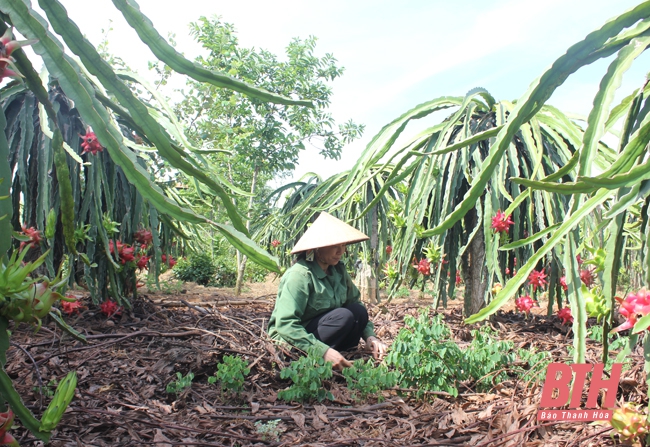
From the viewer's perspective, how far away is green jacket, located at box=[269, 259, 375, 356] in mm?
2570

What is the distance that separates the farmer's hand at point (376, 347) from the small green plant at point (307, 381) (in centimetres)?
60

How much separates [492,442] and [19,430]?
1.56 metres

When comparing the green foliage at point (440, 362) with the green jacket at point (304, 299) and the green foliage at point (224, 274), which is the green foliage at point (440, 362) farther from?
the green foliage at point (224, 274)

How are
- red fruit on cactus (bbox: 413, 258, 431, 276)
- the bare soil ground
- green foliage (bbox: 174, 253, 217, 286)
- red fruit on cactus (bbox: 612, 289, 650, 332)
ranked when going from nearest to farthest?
red fruit on cactus (bbox: 612, 289, 650, 332), the bare soil ground, red fruit on cactus (bbox: 413, 258, 431, 276), green foliage (bbox: 174, 253, 217, 286)

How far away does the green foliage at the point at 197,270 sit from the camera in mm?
9672

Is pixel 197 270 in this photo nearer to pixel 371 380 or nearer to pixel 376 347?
pixel 376 347

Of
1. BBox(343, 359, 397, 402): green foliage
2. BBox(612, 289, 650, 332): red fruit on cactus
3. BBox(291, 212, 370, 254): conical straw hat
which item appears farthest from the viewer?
BBox(291, 212, 370, 254): conical straw hat

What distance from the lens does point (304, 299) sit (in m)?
2.72

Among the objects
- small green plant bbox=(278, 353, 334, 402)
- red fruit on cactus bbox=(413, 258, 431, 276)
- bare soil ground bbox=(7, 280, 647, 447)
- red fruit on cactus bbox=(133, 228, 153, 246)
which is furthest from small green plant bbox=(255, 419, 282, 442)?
red fruit on cactus bbox=(133, 228, 153, 246)

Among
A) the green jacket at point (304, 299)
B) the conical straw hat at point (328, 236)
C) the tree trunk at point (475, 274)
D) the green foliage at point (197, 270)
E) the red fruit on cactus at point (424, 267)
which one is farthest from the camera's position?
the green foliage at point (197, 270)

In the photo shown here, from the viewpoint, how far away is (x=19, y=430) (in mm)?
1581

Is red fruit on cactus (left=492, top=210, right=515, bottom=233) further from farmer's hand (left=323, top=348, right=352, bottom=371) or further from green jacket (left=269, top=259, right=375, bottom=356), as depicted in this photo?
farmer's hand (left=323, top=348, right=352, bottom=371)

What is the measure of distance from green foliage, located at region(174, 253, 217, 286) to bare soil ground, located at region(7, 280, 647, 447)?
6922 mm

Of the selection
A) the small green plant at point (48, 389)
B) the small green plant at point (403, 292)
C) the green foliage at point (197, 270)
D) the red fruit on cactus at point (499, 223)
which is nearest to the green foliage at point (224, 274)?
the green foliage at point (197, 270)
